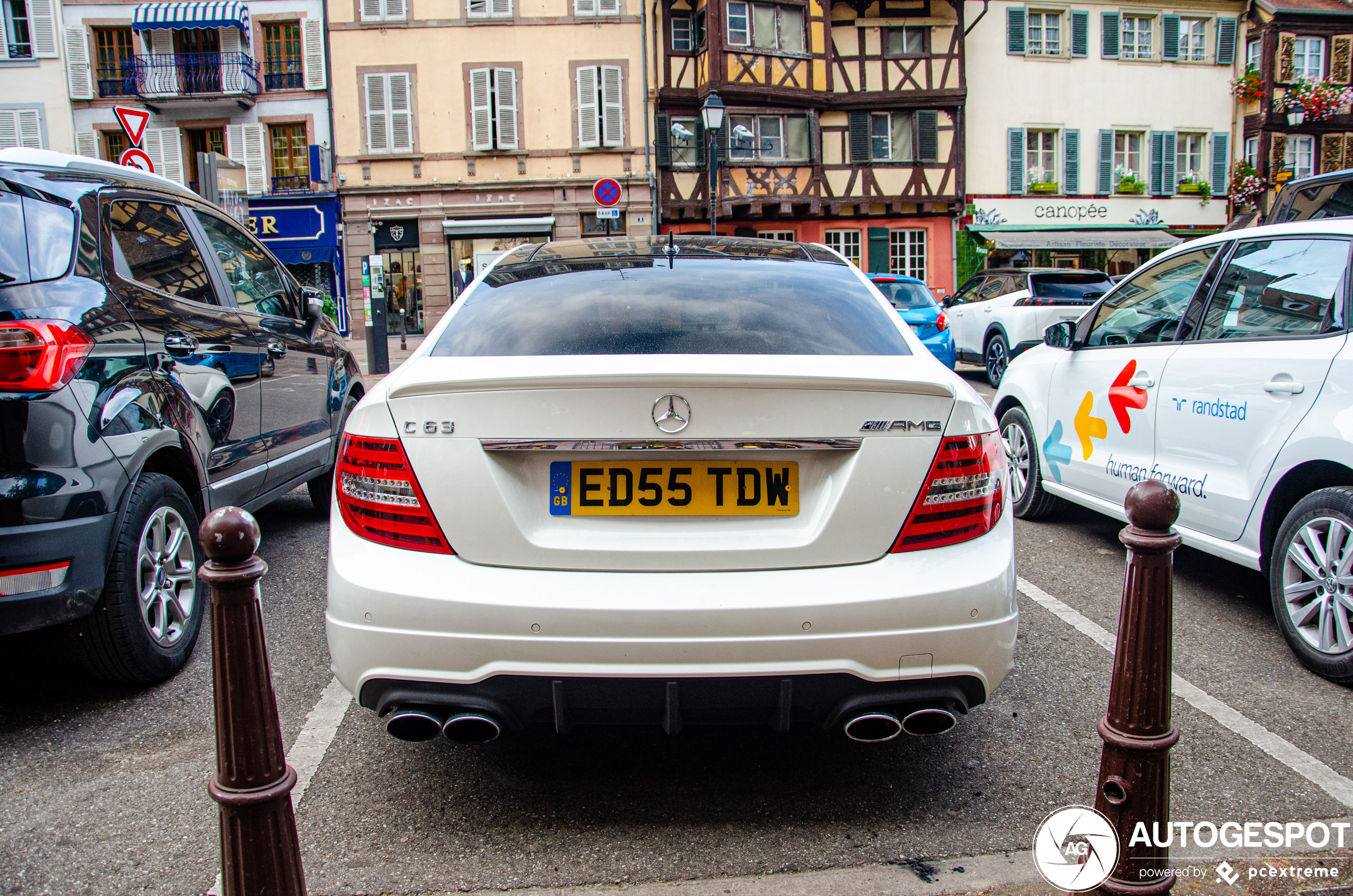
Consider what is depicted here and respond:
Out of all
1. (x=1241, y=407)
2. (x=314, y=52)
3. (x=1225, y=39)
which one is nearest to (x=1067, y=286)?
(x=1241, y=407)

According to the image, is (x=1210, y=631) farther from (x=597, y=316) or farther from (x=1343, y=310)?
(x=597, y=316)

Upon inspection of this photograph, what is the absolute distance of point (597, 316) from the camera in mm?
2699

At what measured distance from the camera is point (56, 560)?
286cm

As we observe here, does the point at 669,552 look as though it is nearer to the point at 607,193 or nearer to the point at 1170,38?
the point at 607,193

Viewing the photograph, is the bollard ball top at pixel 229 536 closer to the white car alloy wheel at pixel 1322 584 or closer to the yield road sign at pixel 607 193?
the white car alloy wheel at pixel 1322 584

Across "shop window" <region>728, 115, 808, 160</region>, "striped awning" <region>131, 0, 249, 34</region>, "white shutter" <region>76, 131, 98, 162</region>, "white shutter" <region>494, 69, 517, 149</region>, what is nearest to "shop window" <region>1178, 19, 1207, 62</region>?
"shop window" <region>728, 115, 808, 160</region>

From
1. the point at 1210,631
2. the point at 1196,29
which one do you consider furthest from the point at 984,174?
the point at 1210,631

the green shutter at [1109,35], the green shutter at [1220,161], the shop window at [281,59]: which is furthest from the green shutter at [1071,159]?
the shop window at [281,59]

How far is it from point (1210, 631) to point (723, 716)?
2.62m

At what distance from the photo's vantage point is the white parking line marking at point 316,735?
272 centimetres

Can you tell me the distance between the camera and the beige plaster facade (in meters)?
25.8

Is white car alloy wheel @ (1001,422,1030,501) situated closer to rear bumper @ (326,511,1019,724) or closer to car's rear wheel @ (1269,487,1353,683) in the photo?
car's rear wheel @ (1269,487,1353,683)

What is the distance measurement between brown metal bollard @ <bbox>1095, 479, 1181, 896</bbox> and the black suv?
2870 millimetres

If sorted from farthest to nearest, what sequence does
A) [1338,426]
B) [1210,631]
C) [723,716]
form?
[1210,631], [1338,426], [723,716]
